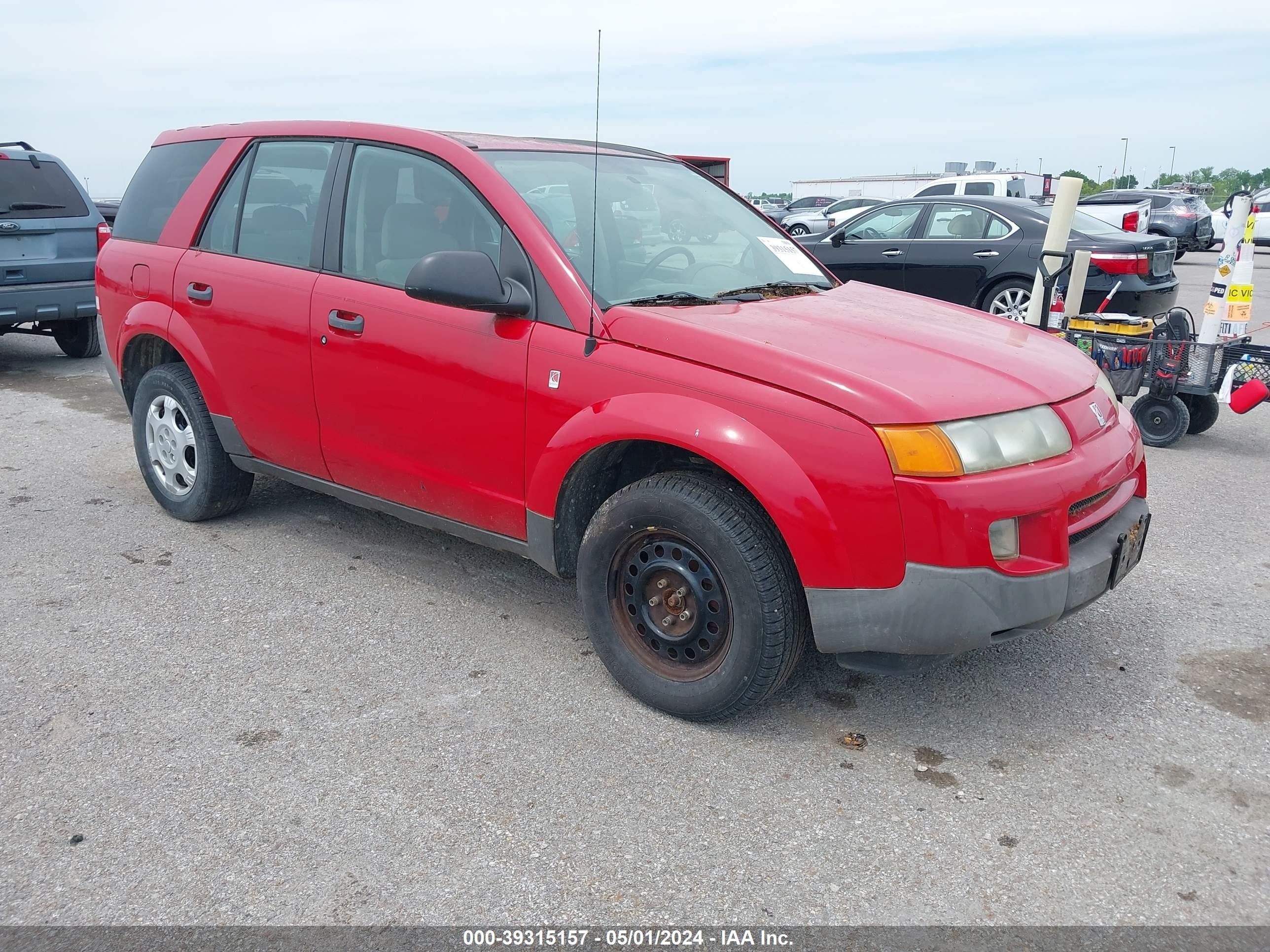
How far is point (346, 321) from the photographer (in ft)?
12.7

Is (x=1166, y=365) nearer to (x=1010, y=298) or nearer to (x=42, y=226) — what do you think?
(x=1010, y=298)

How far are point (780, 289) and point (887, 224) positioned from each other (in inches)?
285

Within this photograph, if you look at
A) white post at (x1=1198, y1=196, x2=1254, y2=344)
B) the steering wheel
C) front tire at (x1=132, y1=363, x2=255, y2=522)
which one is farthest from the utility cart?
front tire at (x1=132, y1=363, x2=255, y2=522)

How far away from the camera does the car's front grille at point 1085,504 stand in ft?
9.79

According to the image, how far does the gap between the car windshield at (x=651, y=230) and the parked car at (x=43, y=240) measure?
5.63m

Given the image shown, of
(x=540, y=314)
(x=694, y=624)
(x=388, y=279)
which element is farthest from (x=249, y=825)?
(x=388, y=279)

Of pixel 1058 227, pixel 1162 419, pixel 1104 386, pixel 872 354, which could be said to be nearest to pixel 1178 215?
pixel 1058 227

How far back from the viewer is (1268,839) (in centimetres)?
265

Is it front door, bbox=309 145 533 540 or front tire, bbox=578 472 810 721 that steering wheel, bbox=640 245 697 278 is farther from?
front tire, bbox=578 472 810 721

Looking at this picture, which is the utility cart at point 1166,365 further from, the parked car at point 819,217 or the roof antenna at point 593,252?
the parked car at point 819,217

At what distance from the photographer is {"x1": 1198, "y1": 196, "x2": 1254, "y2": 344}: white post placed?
6207 millimetres

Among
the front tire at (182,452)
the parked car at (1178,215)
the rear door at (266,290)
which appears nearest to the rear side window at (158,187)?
the rear door at (266,290)

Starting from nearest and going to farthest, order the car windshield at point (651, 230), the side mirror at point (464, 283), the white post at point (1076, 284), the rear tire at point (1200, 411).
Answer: the side mirror at point (464, 283) < the car windshield at point (651, 230) < the rear tire at point (1200, 411) < the white post at point (1076, 284)

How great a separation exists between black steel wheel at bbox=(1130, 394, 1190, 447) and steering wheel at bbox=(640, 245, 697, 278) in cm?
412
